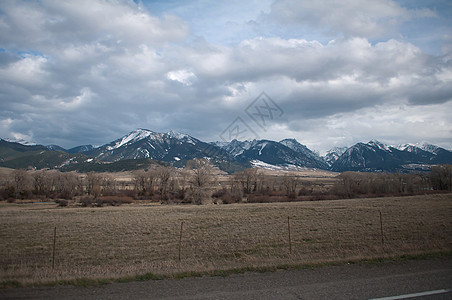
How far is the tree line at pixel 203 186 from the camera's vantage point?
7719 cm

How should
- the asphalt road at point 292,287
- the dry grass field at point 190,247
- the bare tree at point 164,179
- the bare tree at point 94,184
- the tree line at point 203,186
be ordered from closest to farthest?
the asphalt road at point 292,287 < the dry grass field at point 190,247 < the tree line at point 203,186 < the bare tree at point 164,179 < the bare tree at point 94,184

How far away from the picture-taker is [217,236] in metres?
21.8

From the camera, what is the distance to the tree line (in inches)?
3039

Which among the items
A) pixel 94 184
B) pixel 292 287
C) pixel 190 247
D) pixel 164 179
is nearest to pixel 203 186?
pixel 164 179

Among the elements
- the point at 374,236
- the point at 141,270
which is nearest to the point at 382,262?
the point at 374,236

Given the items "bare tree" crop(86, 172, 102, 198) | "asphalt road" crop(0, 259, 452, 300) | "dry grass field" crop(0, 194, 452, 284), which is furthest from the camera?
"bare tree" crop(86, 172, 102, 198)

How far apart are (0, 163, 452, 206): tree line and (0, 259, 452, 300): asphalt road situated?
6061 cm

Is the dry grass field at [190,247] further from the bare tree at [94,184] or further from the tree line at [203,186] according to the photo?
the bare tree at [94,184]

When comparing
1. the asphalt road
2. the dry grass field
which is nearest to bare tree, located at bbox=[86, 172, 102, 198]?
the dry grass field

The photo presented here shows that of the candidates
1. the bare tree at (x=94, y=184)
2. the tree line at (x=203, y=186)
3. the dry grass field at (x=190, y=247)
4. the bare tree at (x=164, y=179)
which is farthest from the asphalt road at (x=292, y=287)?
the bare tree at (x=94, y=184)

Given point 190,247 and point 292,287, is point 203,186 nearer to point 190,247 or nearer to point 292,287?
point 190,247

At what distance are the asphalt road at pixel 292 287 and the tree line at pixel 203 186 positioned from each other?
60.6 metres

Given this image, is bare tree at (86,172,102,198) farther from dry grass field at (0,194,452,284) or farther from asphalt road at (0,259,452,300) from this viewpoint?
asphalt road at (0,259,452,300)

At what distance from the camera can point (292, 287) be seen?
9.16 m
